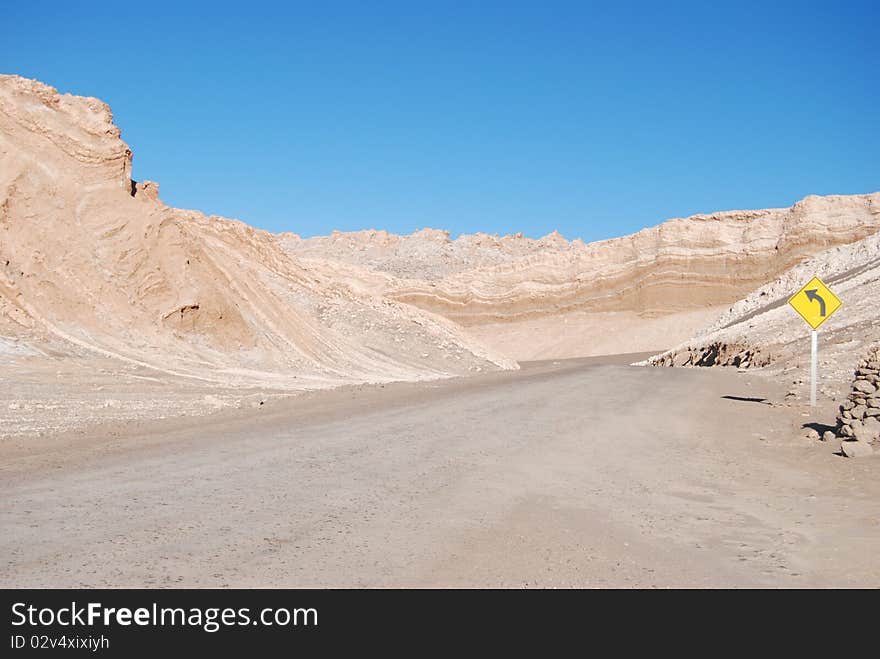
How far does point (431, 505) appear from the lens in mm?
7141

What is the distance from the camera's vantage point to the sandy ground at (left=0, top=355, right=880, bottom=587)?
5.14 metres

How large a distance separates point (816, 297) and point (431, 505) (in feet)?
41.2

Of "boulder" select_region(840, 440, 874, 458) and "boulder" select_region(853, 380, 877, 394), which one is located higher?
"boulder" select_region(853, 380, 877, 394)

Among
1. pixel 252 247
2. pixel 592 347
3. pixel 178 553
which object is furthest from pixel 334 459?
pixel 592 347

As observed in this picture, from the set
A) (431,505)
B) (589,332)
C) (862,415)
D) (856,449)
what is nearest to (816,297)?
(862,415)

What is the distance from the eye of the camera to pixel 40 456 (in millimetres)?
9164

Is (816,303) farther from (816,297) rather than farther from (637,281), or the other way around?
(637,281)

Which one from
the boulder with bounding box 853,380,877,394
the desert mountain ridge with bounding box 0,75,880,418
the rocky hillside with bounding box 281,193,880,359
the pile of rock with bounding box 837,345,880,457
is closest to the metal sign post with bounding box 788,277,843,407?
the pile of rock with bounding box 837,345,880,457

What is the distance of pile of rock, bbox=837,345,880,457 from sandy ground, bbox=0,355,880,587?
27cm

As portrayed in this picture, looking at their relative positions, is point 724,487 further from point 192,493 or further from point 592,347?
point 592,347

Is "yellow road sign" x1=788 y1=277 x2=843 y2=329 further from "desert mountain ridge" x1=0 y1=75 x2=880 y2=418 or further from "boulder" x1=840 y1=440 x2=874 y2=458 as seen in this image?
"desert mountain ridge" x1=0 y1=75 x2=880 y2=418

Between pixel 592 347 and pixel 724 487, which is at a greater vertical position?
pixel 592 347

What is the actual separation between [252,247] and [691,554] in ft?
113
